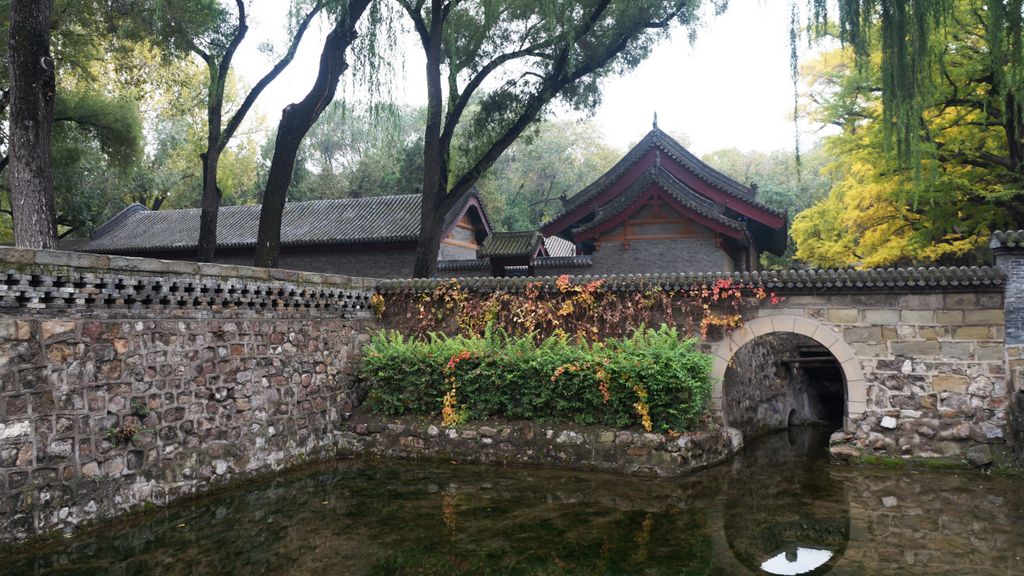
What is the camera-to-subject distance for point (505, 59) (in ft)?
46.9

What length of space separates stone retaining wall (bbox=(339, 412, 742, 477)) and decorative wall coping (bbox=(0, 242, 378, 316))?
216 cm

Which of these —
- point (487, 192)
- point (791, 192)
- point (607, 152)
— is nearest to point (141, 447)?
point (487, 192)

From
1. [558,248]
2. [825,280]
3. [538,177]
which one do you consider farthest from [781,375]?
[538,177]

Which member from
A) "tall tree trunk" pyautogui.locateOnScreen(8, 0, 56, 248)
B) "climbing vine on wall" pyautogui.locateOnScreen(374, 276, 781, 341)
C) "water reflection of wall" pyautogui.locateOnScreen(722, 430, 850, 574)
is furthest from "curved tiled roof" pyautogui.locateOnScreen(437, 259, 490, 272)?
"tall tree trunk" pyautogui.locateOnScreen(8, 0, 56, 248)

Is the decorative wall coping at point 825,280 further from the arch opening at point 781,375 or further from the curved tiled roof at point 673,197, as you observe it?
the curved tiled roof at point 673,197

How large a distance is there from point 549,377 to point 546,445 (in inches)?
36.1

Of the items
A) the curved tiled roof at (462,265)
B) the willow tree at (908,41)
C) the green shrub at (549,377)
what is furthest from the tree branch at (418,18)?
the willow tree at (908,41)

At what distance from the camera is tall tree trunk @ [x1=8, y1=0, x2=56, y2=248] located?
26.5 feet

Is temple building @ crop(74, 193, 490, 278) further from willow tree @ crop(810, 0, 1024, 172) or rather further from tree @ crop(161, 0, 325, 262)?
willow tree @ crop(810, 0, 1024, 172)

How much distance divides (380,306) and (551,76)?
622 centimetres

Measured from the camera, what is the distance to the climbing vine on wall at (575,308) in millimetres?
9586

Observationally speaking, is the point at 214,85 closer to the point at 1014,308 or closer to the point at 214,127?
the point at 214,127

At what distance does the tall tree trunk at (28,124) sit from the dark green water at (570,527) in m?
4.12

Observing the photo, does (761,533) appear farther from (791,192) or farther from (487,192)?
(791,192)
